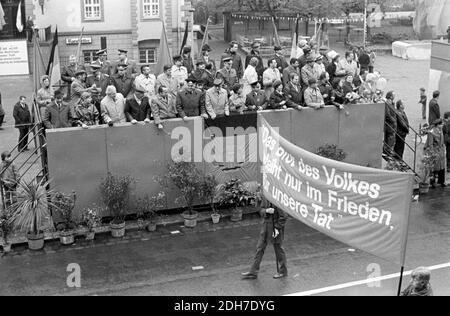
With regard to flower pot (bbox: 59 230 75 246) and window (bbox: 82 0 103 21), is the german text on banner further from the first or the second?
window (bbox: 82 0 103 21)

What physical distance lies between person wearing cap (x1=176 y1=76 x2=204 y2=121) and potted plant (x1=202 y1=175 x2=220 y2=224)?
57.9 inches

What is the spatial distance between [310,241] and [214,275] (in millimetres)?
2591

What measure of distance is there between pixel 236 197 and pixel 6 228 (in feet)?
15.9

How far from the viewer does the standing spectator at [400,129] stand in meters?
19.3

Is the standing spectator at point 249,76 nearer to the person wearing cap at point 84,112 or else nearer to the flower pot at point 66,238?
the person wearing cap at point 84,112

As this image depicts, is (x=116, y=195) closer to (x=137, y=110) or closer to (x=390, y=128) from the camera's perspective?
(x=137, y=110)

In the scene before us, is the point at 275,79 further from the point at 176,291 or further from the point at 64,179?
the point at 176,291

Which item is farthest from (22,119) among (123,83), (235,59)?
(235,59)

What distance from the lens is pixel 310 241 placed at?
1488cm

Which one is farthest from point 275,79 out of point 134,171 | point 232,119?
point 134,171

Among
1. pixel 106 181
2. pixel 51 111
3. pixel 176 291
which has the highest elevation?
pixel 51 111

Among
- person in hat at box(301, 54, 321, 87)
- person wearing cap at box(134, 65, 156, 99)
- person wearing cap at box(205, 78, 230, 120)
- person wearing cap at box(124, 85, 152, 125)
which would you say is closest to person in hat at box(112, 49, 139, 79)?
person wearing cap at box(134, 65, 156, 99)

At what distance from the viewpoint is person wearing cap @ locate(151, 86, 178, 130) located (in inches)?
638

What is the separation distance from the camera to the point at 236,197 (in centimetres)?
1617
